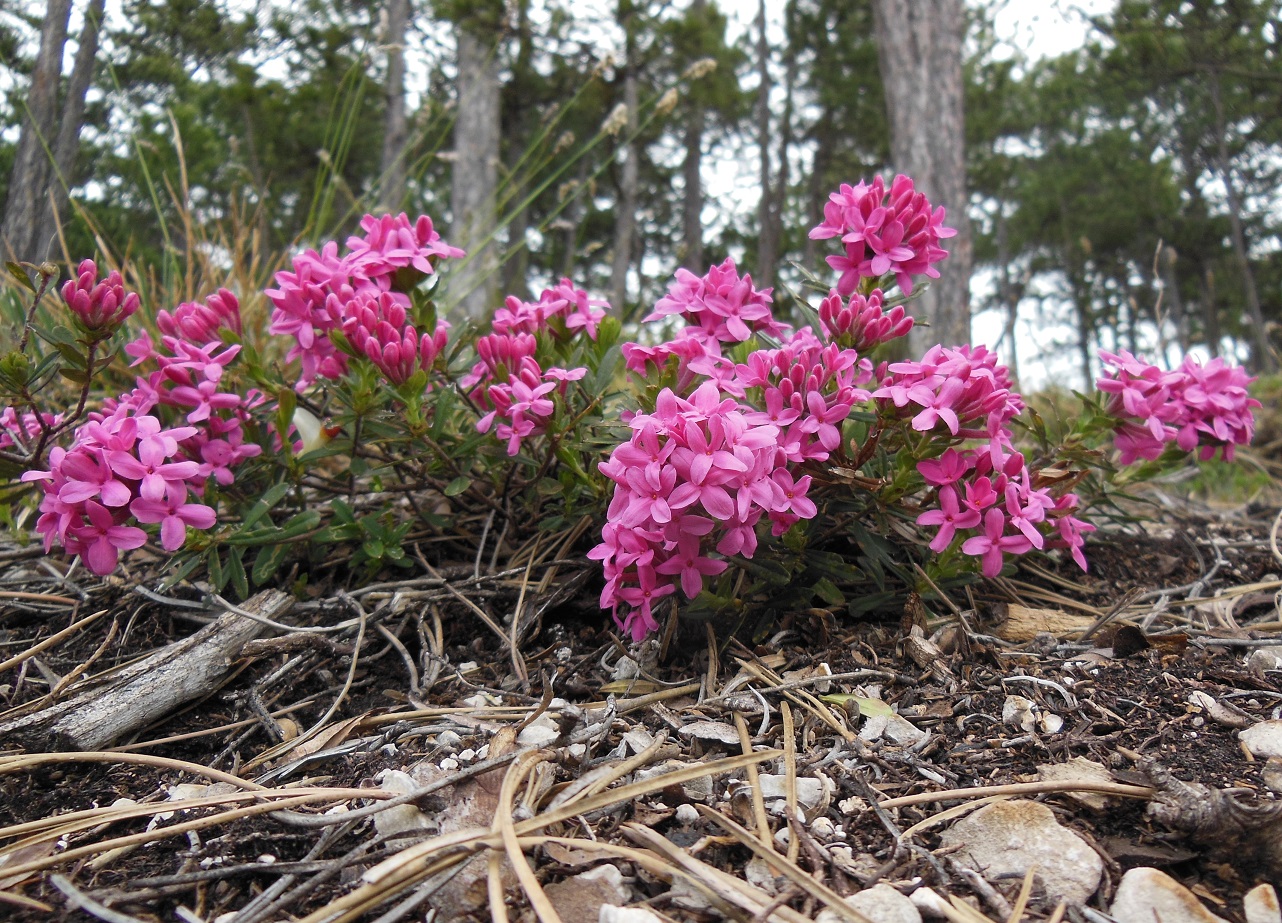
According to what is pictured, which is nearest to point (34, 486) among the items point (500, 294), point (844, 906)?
point (844, 906)

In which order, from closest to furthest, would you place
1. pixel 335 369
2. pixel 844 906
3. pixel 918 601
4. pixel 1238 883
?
pixel 844 906, pixel 1238 883, pixel 918 601, pixel 335 369

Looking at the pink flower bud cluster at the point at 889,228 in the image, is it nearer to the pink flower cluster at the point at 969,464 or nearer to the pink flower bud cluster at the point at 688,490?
the pink flower cluster at the point at 969,464

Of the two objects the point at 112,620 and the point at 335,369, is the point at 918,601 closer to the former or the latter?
the point at 335,369

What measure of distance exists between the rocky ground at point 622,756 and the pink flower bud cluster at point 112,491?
258 millimetres

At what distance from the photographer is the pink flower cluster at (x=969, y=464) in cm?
149

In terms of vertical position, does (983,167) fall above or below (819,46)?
below

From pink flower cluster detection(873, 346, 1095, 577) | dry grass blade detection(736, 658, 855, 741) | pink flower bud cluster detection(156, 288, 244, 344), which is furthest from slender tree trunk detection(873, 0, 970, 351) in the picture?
pink flower bud cluster detection(156, 288, 244, 344)

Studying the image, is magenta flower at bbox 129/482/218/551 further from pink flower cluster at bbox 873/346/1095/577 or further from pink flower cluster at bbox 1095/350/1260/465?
pink flower cluster at bbox 1095/350/1260/465

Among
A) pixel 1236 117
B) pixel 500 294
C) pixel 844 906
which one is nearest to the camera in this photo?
pixel 844 906

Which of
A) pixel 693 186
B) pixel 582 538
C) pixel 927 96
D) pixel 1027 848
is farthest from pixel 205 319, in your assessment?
pixel 693 186

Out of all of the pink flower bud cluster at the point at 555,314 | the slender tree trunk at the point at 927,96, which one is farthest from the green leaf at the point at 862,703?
the slender tree trunk at the point at 927,96

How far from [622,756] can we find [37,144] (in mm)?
3272

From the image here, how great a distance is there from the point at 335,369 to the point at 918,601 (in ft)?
4.85

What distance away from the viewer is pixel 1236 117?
18.2 meters
